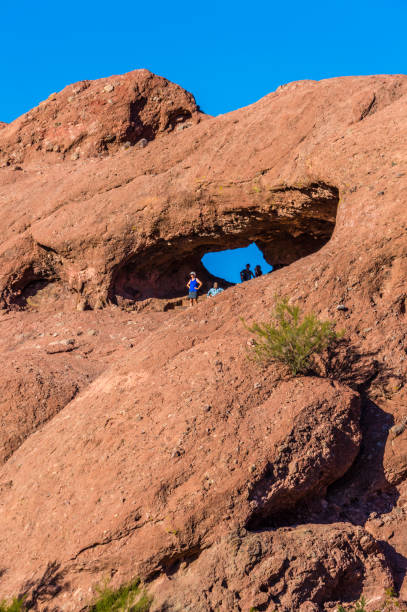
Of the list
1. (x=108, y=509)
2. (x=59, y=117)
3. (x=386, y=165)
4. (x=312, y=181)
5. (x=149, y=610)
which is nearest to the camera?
(x=149, y=610)

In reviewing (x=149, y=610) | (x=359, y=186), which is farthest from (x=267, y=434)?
(x=359, y=186)

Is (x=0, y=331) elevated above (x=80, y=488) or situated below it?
above

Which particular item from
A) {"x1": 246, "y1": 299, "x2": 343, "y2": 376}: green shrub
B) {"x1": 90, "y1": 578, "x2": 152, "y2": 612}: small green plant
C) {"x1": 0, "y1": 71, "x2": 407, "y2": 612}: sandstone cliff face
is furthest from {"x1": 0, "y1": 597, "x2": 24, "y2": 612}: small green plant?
{"x1": 246, "y1": 299, "x2": 343, "y2": 376}: green shrub

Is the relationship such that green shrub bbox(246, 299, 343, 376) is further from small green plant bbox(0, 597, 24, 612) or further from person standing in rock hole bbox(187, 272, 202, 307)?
person standing in rock hole bbox(187, 272, 202, 307)

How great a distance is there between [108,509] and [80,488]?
0.48m

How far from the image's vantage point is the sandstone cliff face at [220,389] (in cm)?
500

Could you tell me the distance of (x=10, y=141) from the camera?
1547cm

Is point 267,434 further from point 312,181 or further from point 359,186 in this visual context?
point 312,181

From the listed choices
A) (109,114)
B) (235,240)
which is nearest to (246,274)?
(235,240)

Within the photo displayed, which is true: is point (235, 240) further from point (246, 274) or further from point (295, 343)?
point (295, 343)

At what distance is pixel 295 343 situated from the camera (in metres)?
6.01

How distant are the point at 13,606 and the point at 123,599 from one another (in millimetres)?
975

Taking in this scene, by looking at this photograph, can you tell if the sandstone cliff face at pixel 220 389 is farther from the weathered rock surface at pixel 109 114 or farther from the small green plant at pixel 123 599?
the weathered rock surface at pixel 109 114

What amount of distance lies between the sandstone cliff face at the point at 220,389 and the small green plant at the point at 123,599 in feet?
0.32
